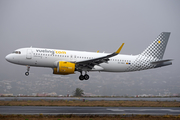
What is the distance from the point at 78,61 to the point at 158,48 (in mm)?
15343

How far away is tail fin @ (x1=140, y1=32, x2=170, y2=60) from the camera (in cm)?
3966

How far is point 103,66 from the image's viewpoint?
35.3 metres

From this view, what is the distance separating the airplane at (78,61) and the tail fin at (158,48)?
63cm

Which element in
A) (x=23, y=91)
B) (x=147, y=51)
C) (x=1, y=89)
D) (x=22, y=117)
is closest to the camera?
(x=22, y=117)

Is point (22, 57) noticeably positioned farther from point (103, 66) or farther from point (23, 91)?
point (23, 91)

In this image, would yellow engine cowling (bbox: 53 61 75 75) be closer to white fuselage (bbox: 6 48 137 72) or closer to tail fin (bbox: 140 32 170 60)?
white fuselage (bbox: 6 48 137 72)

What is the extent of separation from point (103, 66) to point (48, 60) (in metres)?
8.34

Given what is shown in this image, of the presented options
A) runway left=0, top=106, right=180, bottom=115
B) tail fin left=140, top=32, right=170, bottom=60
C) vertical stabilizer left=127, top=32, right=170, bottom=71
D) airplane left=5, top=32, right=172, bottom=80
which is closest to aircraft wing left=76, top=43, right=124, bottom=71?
airplane left=5, top=32, right=172, bottom=80

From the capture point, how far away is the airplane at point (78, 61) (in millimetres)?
32250

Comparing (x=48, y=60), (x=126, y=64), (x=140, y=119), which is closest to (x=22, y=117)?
(x=140, y=119)

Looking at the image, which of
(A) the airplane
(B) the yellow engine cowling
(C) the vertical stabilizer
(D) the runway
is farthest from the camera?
(C) the vertical stabilizer

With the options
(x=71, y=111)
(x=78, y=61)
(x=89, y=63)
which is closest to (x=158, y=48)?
(x=89, y=63)

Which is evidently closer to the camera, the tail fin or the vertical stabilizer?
the vertical stabilizer

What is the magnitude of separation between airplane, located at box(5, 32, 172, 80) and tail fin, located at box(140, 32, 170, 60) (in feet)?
2.07
